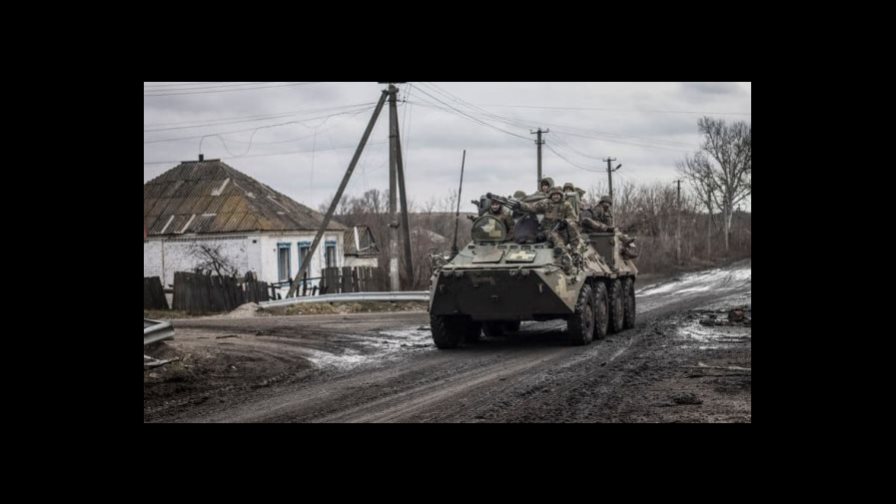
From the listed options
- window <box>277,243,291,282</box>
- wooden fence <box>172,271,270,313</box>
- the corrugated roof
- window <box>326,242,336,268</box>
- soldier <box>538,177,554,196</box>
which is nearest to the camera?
soldier <box>538,177,554,196</box>

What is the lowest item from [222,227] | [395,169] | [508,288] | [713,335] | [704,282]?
[713,335]

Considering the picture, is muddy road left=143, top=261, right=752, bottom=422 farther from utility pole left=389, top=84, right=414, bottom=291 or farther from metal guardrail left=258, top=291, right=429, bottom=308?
utility pole left=389, top=84, right=414, bottom=291

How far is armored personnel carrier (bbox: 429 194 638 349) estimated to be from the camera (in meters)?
13.1

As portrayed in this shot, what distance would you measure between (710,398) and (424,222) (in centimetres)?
2943

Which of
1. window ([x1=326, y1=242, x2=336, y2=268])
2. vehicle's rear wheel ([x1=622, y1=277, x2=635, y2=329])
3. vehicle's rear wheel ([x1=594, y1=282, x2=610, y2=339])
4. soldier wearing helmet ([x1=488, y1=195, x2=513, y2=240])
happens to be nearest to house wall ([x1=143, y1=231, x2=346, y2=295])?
window ([x1=326, y1=242, x2=336, y2=268])

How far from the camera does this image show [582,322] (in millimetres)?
13727

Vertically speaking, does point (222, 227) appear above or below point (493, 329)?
above

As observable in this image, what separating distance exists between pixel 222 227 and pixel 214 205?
1.39m

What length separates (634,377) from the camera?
10.6 meters

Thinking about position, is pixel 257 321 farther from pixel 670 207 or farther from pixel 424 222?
pixel 670 207

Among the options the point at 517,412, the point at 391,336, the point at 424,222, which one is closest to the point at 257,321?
the point at 391,336

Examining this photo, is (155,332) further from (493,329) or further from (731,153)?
(731,153)

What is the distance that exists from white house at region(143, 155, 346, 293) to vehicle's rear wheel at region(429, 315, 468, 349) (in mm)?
13522

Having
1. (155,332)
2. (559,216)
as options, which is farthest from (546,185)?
(155,332)
